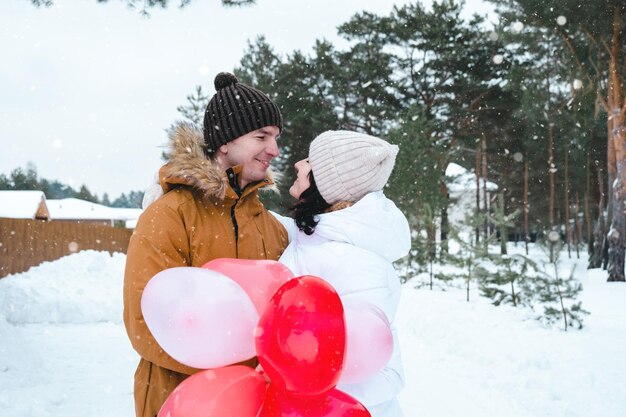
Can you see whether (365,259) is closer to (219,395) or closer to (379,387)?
(379,387)

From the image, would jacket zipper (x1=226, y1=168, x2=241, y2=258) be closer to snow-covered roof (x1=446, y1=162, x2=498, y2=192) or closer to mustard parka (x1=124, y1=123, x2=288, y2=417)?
mustard parka (x1=124, y1=123, x2=288, y2=417)

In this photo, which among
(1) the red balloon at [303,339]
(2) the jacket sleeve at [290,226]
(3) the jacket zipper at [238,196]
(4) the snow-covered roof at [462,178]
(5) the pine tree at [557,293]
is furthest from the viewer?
(4) the snow-covered roof at [462,178]

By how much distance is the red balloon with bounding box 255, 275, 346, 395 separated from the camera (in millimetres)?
1250

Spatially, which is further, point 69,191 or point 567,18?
point 69,191

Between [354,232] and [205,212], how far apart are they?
0.64 m

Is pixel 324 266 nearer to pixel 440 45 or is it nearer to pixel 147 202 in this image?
pixel 147 202

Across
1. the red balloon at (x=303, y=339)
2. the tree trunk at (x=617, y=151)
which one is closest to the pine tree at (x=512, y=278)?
the tree trunk at (x=617, y=151)

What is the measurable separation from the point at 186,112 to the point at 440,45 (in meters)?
25.7

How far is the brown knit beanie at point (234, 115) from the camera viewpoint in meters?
2.25

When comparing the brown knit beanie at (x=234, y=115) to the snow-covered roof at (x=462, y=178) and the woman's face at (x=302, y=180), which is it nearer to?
the woman's face at (x=302, y=180)

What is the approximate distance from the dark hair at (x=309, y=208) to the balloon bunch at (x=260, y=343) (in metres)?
0.68

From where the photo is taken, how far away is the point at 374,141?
221 centimetres

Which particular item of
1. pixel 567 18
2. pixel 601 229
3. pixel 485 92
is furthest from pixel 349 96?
pixel 601 229

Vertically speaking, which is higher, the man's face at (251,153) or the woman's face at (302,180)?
the man's face at (251,153)
